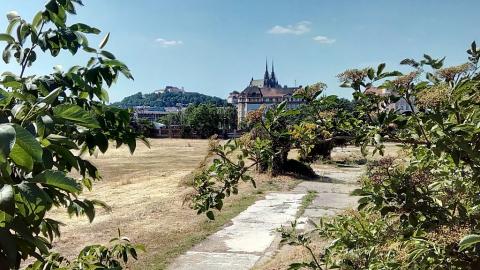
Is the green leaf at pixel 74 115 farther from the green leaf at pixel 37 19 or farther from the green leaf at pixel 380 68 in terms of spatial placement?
the green leaf at pixel 380 68

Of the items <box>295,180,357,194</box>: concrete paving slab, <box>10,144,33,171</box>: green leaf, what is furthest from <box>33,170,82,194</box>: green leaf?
<box>295,180,357,194</box>: concrete paving slab

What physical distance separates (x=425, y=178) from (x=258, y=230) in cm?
756

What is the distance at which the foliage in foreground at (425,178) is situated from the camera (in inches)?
69.9

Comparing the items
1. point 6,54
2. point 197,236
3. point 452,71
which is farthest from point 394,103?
point 197,236

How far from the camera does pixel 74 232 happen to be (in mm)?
10391

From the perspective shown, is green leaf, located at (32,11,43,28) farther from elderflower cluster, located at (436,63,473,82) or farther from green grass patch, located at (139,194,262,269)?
green grass patch, located at (139,194,262,269)

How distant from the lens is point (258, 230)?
9984mm

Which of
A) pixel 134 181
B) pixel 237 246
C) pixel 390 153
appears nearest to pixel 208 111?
pixel 134 181

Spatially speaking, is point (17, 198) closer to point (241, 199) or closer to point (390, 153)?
point (390, 153)

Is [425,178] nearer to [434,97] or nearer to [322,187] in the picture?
[434,97]

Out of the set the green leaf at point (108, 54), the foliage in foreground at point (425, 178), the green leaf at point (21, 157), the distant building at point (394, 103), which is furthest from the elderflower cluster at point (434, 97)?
the green leaf at point (21, 157)

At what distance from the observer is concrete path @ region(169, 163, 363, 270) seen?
7.72m

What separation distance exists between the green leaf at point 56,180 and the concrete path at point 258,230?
4359mm

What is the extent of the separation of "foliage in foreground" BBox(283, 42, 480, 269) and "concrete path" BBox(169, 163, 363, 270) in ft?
8.52
